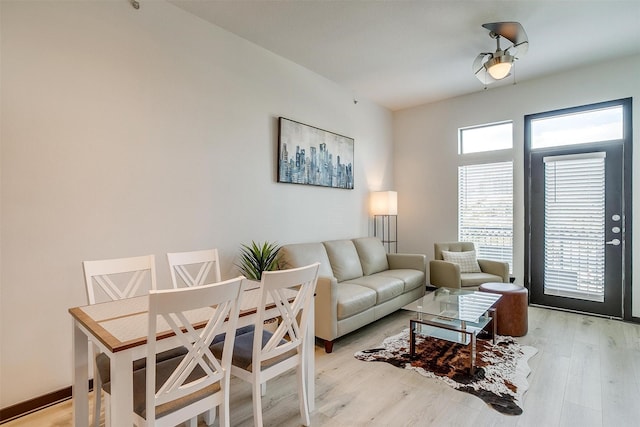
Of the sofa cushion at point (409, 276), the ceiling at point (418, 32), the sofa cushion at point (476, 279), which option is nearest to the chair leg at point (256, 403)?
the sofa cushion at point (409, 276)

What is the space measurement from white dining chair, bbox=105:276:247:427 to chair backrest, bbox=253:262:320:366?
0.16 m

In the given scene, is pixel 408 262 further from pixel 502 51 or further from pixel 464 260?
pixel 502 51

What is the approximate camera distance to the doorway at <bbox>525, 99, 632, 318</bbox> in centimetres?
376

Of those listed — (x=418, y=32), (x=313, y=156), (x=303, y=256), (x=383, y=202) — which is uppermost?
(x=418, y=32)

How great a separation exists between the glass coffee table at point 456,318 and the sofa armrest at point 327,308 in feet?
2.18

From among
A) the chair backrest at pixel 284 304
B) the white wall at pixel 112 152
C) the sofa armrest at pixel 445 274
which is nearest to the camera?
the chair backrest at pixel 284 304

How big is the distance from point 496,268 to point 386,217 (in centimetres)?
181

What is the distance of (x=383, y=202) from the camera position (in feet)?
16.1

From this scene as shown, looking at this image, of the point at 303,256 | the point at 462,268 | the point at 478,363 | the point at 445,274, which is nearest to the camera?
the point at 478,363

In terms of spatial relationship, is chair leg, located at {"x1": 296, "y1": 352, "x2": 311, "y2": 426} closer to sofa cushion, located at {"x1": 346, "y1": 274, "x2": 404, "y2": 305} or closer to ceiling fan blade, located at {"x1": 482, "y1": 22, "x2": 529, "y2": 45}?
sofa cushion, located at {"x1": 346, "y1": 274, "x2": 404, "y2": 305}

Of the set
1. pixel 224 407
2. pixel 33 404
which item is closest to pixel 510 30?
pixel 224 407

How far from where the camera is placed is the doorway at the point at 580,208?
376cm

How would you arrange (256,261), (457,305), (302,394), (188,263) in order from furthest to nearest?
(256,261), (457,305), (188,263), (302,394)

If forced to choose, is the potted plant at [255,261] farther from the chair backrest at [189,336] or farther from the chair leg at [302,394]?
the chair backrest at [189,336]
